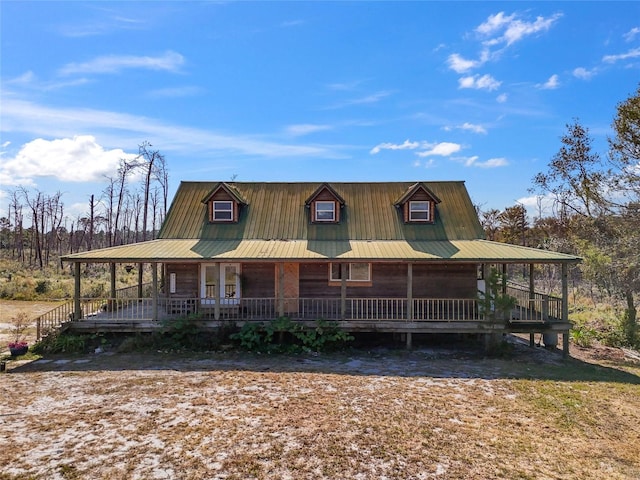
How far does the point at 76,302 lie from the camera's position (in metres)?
15.4

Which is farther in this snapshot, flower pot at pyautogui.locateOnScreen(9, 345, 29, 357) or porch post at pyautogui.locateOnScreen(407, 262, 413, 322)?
porch post at pyautogui.locateOnScreen(407, 262, 413, 322)

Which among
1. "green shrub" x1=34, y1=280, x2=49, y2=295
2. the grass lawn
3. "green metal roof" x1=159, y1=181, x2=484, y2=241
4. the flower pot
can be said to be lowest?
the grass lawn

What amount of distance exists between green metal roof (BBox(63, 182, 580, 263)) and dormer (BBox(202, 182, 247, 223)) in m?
0.30

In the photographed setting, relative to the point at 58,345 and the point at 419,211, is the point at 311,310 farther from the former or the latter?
the point at 58,345

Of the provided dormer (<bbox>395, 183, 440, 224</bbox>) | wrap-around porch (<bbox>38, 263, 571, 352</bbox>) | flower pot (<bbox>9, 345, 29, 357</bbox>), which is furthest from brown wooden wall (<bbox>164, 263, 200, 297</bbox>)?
dormer (<bbox>395, 183, 440, 224</bbox>)

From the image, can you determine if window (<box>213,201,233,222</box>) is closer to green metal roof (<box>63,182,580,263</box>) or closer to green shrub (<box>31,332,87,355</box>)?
green metal roof (<box>63,182,580,263</box>)

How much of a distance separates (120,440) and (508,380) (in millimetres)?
10159

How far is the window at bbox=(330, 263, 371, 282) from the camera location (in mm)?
17656

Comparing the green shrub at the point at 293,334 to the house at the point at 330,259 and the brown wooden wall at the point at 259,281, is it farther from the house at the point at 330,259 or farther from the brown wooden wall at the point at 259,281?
the brown wooden wall at the point at 259,281

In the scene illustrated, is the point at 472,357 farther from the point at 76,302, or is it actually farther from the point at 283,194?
the point at 76,302

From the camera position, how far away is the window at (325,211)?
19.3m

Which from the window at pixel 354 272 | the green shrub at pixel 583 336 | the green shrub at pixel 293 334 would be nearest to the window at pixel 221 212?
the window at pixel 354 272

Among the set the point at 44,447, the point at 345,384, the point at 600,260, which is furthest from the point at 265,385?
the point at 600,260

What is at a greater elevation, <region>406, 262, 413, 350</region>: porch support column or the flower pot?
<region>406, 262, 413, 350</region>: porch support column
